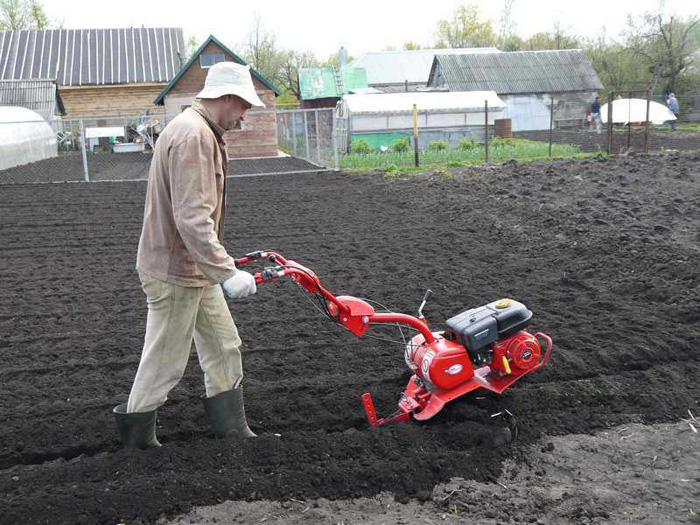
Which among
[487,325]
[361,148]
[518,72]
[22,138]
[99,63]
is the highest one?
[99,63]

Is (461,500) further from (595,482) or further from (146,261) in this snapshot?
(146,261)

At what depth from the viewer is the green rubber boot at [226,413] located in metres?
4.02

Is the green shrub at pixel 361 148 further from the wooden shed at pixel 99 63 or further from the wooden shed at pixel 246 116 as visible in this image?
the wooden shed at pixel 99 63

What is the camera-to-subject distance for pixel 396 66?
Result: 5247cm

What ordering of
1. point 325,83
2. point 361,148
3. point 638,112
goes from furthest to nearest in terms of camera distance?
point 325,83
point 638,112
point 361,148

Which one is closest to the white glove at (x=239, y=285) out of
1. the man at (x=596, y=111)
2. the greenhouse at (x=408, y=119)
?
the greenhouse at (x=408, y=119)

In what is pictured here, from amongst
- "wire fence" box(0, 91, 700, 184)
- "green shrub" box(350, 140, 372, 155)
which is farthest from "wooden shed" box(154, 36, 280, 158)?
"green shrub" box(350, 140, 372, 155)

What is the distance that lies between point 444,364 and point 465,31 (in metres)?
71.5

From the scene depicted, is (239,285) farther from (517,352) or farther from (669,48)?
(669,48)

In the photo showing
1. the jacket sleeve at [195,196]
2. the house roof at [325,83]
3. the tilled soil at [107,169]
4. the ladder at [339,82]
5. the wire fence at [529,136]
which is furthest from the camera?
the ladder at [339,82]

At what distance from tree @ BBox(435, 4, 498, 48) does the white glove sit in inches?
2689

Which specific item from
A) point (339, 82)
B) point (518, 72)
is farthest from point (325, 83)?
point (518, 72)

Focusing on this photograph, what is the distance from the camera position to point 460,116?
2736 cm

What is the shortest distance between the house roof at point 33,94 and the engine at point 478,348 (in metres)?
34.1
